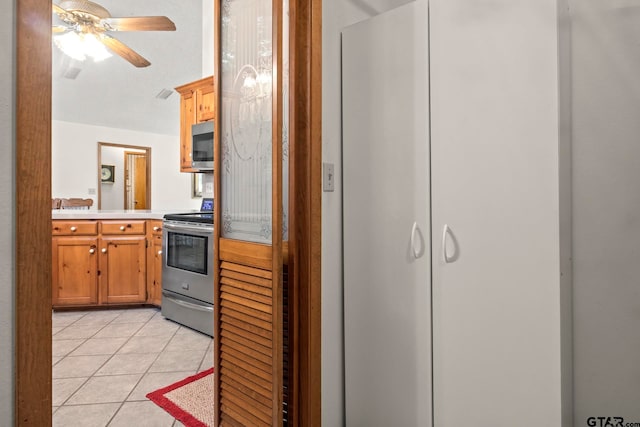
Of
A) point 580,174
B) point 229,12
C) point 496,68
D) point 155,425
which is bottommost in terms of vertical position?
point 155,425

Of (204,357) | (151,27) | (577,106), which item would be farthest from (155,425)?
(151,27)

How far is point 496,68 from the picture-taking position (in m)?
1.29

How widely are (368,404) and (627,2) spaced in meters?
1.83

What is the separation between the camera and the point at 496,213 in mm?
1295

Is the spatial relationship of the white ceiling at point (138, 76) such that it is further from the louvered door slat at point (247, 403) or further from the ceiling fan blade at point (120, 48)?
the louvered door slat at point (247, 403)

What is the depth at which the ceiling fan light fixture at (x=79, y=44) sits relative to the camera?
333cm

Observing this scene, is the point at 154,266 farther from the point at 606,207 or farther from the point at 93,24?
the point at 606,207

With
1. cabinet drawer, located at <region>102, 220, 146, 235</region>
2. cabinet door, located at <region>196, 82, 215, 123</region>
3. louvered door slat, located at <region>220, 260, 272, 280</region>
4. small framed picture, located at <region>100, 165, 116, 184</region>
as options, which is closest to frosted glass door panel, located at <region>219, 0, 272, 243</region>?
louvered door slat, located at <region>220, 260, 272, 280</region>

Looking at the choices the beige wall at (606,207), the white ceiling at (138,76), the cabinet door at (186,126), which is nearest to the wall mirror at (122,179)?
the white ceiling at (138,76)

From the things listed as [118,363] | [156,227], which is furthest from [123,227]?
[118,363]

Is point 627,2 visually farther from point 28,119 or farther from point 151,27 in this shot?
point 151,27

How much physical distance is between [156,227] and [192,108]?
129cm

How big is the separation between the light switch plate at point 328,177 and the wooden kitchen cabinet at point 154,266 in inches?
109

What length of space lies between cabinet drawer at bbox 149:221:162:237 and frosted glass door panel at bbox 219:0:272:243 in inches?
92.9
